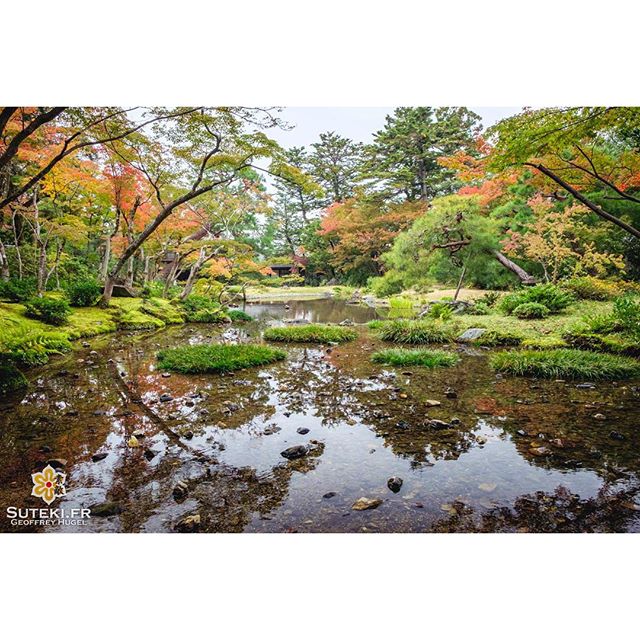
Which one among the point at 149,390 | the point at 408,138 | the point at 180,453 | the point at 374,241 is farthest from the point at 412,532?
the point at 374,241

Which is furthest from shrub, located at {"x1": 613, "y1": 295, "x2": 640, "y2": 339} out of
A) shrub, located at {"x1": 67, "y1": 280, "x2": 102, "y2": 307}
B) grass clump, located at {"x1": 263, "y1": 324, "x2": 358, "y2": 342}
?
shrub, located at {"x1": 67, "y1": 280, "x2": 102, "y2": 307}

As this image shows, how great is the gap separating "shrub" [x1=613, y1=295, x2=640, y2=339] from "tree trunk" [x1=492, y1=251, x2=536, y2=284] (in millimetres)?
4043

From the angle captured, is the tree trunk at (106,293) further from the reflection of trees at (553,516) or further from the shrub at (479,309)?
the reflection of trees at (553,516)

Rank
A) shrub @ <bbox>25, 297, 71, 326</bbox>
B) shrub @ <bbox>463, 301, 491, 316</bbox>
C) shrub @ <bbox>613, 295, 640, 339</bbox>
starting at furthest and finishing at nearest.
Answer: shrub @ <bbox>463, 301, 491, 316</bbox> → shrub @ <bbox>25, 297, 71, 326</bbox> → shrub @ <bbox>613, 295, 640, 339</bbox>

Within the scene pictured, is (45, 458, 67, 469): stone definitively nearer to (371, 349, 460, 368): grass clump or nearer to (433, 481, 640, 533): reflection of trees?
(433, 481, 640, 533): reflection of trees

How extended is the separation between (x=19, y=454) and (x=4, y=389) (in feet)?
6.67

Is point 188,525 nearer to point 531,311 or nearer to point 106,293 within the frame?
point 531,311

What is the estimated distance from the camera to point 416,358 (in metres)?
6.28

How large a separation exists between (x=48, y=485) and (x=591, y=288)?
344 inches

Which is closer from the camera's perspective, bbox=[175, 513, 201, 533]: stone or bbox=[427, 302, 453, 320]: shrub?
bbox=[175, 513, 201, 533]: stone

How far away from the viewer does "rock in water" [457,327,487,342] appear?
785cm

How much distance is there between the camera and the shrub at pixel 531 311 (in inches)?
322

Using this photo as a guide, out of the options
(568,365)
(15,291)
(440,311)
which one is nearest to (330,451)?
(568,365)

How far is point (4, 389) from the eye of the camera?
14.5ft
